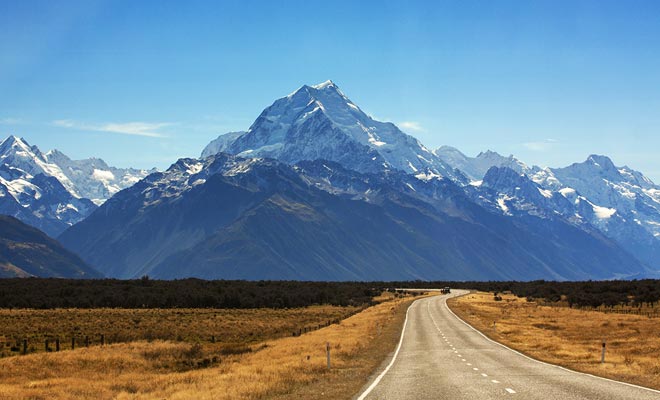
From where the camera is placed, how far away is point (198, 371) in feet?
138

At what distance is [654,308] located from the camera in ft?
327

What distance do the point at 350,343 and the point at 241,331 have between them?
98.9 ft

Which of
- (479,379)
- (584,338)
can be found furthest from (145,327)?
(479,379)

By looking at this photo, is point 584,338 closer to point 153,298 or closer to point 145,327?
point 145,327

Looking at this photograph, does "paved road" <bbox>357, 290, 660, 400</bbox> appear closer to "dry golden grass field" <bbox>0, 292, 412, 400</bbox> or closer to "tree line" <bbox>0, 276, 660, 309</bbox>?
"dry golden grass field" <bbox>0, 292, 412, 400</bbox>

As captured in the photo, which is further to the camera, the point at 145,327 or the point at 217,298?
the point at 217,298

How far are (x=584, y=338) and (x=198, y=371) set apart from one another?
106 ft

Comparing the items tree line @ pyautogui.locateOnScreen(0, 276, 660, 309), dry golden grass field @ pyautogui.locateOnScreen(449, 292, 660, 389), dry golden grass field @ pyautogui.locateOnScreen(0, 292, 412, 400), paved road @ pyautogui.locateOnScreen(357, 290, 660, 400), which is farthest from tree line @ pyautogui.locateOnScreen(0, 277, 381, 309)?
paved road @ pyautogui.locateOnScreen(357, 290, 660, 400)

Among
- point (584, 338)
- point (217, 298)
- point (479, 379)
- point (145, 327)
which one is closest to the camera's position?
point (479, 379)

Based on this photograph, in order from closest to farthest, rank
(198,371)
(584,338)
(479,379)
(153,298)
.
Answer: (479,379) < (198,371) < (584,338) < (153,298)

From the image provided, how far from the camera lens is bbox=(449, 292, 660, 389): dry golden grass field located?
36625mm

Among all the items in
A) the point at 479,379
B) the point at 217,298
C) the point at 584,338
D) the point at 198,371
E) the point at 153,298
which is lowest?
the point at 584,338

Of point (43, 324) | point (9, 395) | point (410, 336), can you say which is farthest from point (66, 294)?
point (9, 395)

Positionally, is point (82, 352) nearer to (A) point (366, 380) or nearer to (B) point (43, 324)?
(A) point (366, 380)
